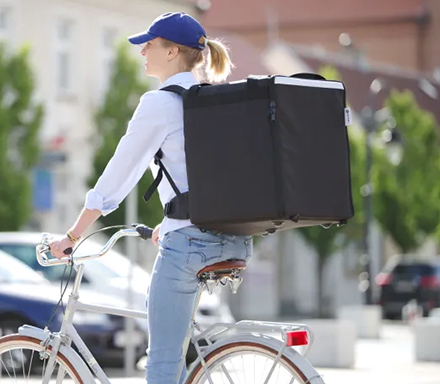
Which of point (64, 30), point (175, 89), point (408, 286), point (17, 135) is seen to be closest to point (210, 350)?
point (175, 89)

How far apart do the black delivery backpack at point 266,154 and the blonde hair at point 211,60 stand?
29 cm

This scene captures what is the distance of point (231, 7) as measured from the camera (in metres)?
66.6

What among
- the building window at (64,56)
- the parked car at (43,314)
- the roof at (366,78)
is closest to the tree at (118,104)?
the building window at (64,56)

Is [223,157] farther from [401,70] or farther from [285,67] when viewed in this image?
[401,70]

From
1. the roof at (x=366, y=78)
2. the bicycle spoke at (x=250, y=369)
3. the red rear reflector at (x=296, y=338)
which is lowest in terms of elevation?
the bicycle spoke at (x=250, y=369)

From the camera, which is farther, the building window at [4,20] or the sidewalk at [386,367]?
the building window at [4,20]

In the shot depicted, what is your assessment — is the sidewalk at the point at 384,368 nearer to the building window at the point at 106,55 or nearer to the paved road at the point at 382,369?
the paved road at the point at 382,369

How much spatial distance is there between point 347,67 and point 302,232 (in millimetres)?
15820

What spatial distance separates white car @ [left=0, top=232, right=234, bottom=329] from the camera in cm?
1561

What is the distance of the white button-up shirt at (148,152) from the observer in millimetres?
5270

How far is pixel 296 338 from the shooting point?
5211 mm

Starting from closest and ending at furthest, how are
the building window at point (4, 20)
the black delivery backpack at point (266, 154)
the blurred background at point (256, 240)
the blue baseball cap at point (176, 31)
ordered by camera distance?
the black delivery backpack at point (266, 154)
the blue baseball cap at point (176, 31)
the blurred background at point (256, 240)
the building window at point (4, 20)

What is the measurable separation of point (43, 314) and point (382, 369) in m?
3.61

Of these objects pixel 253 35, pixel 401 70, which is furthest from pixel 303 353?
pixel 253 35
